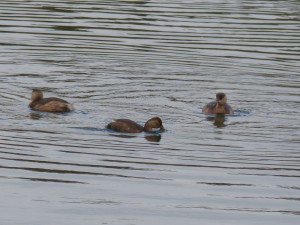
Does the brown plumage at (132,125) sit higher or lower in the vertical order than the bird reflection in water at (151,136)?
higher

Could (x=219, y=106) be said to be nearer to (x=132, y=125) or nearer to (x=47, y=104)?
(x=132, y=125)

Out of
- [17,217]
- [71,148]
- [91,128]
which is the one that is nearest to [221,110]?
[91,128]

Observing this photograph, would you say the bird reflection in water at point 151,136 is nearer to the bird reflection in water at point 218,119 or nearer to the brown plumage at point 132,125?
the brown plumage at point 132,125

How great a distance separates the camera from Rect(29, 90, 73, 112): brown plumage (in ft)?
54.9

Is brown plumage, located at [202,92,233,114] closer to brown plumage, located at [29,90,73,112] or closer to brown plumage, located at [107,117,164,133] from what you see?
brown plumage, located at [107,117,164,133]

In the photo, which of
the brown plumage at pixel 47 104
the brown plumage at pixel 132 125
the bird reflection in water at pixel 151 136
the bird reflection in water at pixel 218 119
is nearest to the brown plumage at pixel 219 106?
the bird reflection in water at pixel 218 119

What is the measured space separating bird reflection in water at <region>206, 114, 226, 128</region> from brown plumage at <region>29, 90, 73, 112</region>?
195cm

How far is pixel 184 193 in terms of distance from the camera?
12391 millimetres

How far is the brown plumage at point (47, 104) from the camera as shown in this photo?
1672 centimetres

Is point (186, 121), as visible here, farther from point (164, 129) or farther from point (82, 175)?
point (82, 175)

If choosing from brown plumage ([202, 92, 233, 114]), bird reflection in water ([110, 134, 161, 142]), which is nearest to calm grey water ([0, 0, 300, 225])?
bird reflection in water ([110, 134, 161, 142])

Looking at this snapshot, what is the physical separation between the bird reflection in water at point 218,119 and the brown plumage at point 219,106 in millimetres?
59

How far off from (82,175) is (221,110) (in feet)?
14.6

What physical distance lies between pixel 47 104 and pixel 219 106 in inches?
94.4
